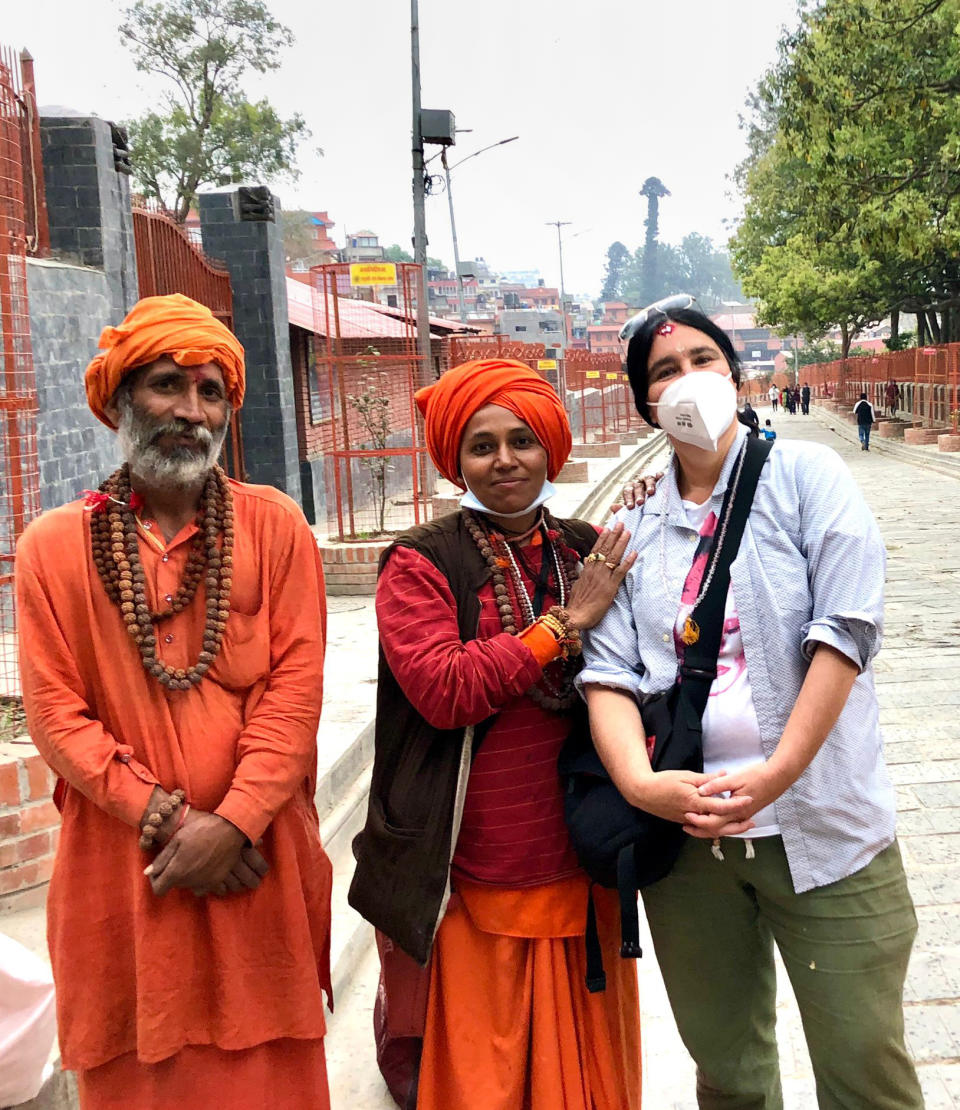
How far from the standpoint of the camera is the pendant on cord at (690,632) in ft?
6.76

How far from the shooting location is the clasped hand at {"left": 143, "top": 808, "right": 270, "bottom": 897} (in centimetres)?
212

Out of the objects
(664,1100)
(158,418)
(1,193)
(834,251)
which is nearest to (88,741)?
(158,418)

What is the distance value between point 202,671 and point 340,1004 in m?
1.72

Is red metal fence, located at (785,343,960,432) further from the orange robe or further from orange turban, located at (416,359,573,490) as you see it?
the orange robe

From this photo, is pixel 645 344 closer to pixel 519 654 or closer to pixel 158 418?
pixel 519 654

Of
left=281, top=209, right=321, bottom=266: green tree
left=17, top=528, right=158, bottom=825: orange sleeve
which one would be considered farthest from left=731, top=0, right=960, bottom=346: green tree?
left=281, top=209, right=321, bottom=266: green tree

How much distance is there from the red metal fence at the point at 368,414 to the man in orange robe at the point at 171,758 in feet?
21.2

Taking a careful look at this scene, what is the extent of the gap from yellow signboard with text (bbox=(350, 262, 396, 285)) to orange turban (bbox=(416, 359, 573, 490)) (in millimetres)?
7301

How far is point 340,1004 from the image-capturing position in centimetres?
349

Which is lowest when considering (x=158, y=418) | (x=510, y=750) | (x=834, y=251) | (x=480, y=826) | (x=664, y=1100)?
(x=664, y=1100)

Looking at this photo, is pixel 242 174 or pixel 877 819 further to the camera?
pixel 242 174

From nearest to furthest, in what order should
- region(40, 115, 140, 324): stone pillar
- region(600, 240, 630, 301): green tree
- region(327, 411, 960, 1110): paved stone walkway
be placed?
region(327, 411, 960, 1110): paved stone walkway → region(40, 115, 140, 324): stone pillar → region(600, 240, 630, 301): green tree

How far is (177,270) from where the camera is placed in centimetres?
1000

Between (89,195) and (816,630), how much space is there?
22.5 feet
